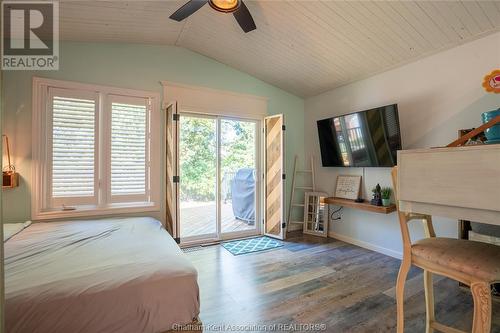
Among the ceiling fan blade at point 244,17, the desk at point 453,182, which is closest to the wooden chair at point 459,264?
the desk at point 453,182

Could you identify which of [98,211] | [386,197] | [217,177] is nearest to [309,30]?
[386,197]

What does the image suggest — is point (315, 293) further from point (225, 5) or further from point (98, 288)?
point (225, 5)

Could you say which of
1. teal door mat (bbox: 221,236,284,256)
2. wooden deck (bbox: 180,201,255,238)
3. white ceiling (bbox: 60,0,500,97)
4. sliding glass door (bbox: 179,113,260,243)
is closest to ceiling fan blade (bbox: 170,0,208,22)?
white ceiling (bbox: 60,0,500,97)

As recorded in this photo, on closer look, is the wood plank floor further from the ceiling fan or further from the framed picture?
the ceiling fan

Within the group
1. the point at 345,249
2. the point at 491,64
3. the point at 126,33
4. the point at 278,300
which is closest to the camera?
the point at 278,300

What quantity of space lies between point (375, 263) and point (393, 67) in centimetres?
258

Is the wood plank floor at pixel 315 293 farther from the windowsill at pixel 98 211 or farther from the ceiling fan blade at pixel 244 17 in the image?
the ceiling fan blade at pixel 244 17

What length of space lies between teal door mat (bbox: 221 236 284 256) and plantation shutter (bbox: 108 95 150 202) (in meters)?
1.43

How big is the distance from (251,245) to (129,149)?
2244mm

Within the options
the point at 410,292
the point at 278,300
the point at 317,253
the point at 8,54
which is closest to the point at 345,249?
the point at 317,253

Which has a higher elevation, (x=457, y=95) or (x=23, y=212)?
(x=457, y=95)

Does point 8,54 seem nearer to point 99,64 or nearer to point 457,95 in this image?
point 99,64

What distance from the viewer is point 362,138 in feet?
10.9

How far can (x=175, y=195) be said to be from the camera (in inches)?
129
